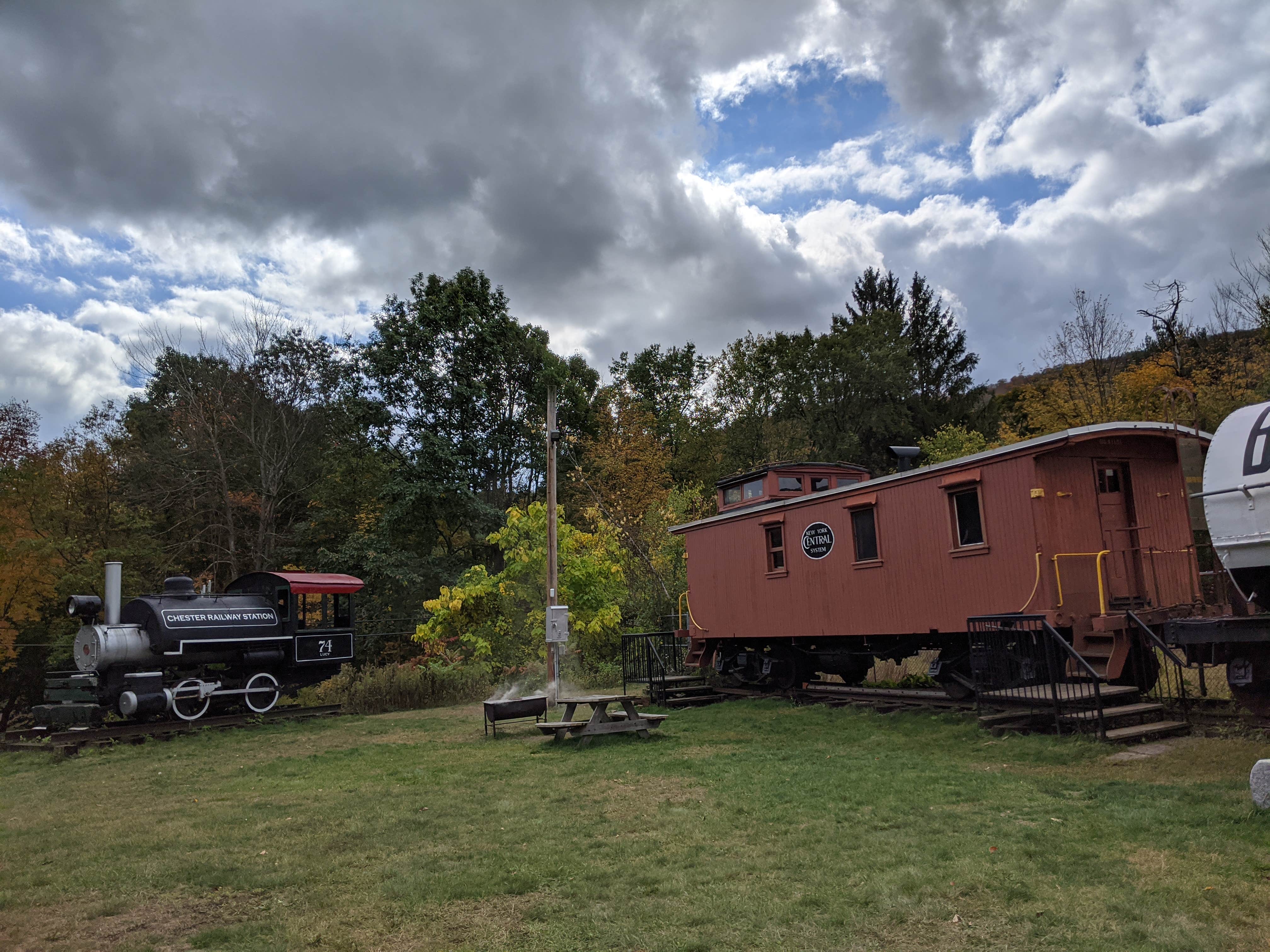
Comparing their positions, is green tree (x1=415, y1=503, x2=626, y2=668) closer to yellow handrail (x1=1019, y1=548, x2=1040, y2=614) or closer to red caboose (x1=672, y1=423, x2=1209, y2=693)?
red caboose (x1=672, y1=423, x2=1209, y2=693)

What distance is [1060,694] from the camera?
9461 mm

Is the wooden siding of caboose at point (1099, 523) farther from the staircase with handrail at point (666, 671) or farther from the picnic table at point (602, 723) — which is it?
the staircase with handrail at point (666, 671)

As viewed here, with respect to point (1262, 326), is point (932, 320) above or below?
above

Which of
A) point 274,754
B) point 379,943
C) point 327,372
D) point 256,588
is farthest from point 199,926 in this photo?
point 327,372

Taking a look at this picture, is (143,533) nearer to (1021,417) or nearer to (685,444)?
(685,444)

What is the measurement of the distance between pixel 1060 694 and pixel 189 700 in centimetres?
1389

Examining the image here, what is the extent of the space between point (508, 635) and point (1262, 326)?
81.7 feet

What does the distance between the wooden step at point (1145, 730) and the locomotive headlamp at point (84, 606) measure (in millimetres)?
15214

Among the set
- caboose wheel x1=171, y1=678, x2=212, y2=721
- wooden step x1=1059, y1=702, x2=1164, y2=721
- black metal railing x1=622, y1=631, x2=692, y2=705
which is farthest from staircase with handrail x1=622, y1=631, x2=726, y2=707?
caboose wheel x1=171, y1=678, x2=212, y2=721

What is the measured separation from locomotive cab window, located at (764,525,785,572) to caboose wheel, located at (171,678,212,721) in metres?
10.4

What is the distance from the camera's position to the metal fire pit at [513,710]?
39.8 feet

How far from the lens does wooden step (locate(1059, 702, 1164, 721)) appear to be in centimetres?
887

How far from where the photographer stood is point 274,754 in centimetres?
1160

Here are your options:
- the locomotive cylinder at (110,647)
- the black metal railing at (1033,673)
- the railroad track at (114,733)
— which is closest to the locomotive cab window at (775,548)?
the black metal railing at (1033,673)
